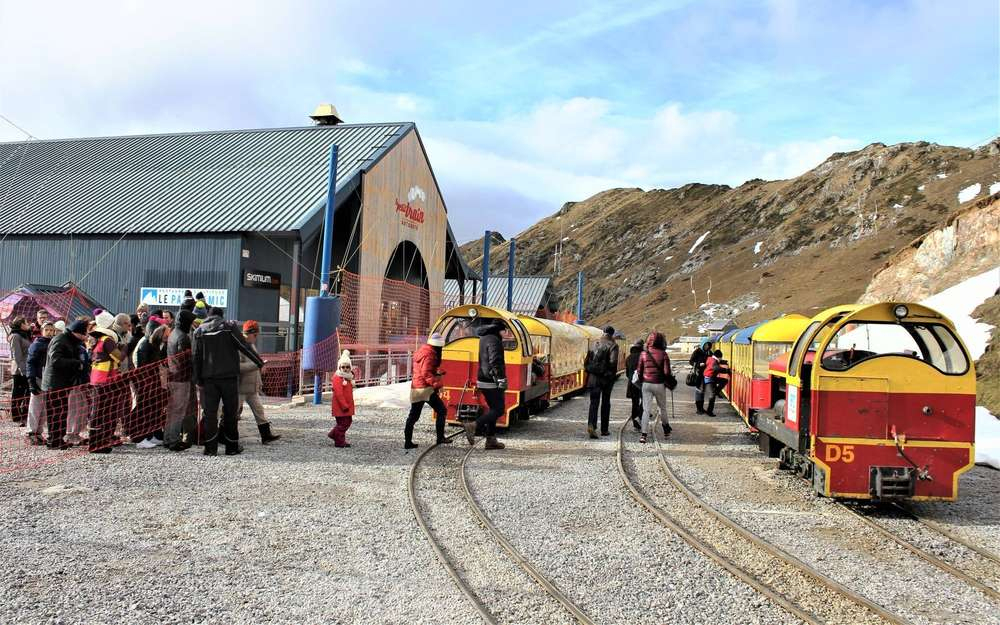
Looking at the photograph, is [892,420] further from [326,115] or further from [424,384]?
[326,115]

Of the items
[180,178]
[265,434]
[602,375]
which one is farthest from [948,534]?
[180,178]

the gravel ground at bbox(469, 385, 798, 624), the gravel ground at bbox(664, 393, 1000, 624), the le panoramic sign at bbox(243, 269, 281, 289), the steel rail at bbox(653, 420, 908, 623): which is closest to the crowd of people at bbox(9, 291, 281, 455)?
the gravel ground at bbox(469, 385, 798, 624)

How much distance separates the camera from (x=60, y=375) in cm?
965

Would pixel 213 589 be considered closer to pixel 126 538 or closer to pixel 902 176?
pixel 126 538

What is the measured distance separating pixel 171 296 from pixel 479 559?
20.0m

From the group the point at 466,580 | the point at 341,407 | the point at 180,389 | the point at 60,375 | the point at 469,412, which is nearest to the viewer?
the point at 466,580

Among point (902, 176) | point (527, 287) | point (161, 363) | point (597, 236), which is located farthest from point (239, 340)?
point (597, 236)

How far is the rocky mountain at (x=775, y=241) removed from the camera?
76.1 metres

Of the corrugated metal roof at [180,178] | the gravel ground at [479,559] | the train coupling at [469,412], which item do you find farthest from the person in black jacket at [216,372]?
the corrugated metal roof at [180,178]

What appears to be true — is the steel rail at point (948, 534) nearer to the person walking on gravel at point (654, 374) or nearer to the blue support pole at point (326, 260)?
the person walking on gravel at point (654, 374)

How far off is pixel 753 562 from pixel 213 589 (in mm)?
4005

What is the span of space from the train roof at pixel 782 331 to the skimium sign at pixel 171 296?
15.4 m

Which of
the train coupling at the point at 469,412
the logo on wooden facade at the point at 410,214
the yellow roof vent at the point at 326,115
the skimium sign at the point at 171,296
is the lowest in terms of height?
the train coupling at the point at 469,412

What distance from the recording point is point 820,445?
7.54m
